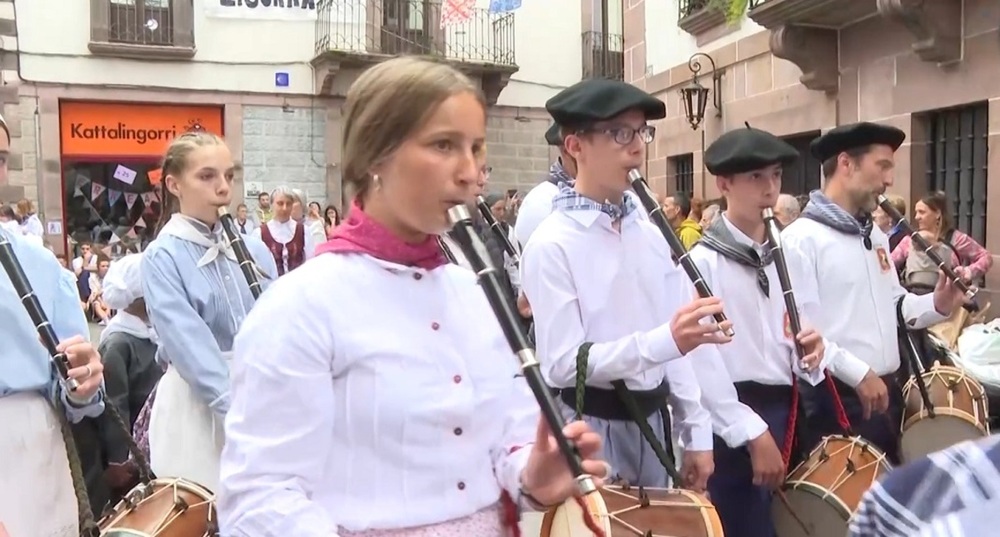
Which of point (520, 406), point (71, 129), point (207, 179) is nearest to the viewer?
point (520, 406)

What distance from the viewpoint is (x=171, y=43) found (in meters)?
17.5

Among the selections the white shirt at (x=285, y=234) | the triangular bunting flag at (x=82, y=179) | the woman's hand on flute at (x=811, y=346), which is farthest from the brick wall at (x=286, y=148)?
the woman's hand on flute at (x=811, y=346)

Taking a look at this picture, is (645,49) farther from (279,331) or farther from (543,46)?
(279,331)

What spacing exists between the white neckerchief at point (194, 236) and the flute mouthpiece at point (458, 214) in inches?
84.1

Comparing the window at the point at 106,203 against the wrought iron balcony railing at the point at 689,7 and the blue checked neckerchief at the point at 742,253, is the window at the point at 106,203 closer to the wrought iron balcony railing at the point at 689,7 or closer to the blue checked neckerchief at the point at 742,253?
the wrought iron balcony railing at the point at 689,7

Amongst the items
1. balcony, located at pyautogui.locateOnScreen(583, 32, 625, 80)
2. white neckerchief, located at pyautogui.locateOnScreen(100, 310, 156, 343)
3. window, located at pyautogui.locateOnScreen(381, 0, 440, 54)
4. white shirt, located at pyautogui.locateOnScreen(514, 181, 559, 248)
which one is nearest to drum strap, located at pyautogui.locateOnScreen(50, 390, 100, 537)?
white neckerchief, located at pyautogui.locateOnScreen(100, 310, 156, 343)

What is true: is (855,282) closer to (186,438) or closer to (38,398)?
(186,438)

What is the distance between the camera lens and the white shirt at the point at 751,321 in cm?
359

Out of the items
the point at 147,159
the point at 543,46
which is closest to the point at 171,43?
the point at 147,159

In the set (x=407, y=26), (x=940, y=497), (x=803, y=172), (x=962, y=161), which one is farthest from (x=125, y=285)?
(x=407, y=26)

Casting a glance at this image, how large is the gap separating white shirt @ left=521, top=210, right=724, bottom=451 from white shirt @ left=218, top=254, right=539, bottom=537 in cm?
109

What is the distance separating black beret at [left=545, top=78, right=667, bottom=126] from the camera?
3.02m

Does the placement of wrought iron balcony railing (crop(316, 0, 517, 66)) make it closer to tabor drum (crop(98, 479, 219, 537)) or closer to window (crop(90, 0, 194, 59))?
window (crop(90, 0, 194, 59))

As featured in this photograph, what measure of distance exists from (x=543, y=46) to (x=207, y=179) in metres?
16.9
